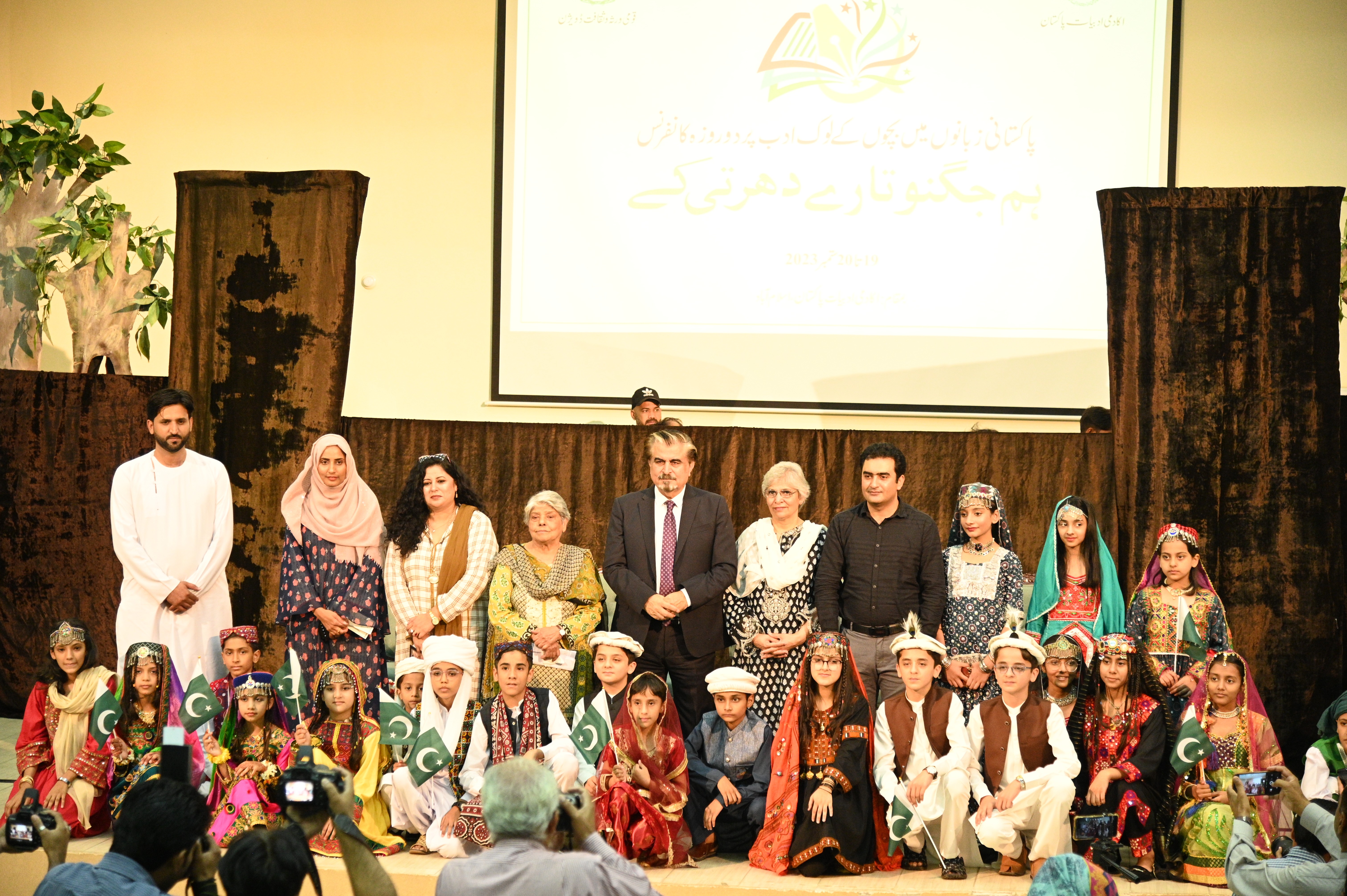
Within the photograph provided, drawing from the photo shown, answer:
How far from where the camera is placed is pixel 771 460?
5.10m

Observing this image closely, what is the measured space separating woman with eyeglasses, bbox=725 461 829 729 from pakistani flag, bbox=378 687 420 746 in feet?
3.58

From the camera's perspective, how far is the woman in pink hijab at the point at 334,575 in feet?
14.6

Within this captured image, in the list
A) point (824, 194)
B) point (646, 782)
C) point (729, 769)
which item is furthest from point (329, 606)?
point (824, 194)

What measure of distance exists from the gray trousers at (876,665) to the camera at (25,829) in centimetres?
260

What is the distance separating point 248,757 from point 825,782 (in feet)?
6.02

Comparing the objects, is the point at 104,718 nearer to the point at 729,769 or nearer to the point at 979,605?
the point at 729,769

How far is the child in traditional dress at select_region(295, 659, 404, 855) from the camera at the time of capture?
4078 mm

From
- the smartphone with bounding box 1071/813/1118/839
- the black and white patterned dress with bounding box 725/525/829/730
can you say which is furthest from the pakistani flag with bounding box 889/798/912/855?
the smartphone with bounding box 1071/813/1118/839

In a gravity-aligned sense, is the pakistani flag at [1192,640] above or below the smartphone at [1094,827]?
above

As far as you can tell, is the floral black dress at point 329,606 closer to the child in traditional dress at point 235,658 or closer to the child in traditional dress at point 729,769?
the child in traditional dress at point 235,658

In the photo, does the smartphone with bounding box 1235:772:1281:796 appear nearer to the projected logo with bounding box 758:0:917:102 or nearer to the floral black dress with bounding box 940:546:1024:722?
the floral black dress with bounding box 940:546:1024:722

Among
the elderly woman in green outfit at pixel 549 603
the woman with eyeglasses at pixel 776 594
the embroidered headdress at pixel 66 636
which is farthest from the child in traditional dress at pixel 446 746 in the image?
the embroidered headdress at pixel 66 636

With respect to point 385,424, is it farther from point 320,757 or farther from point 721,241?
point 721,241

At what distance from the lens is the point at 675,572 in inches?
174
